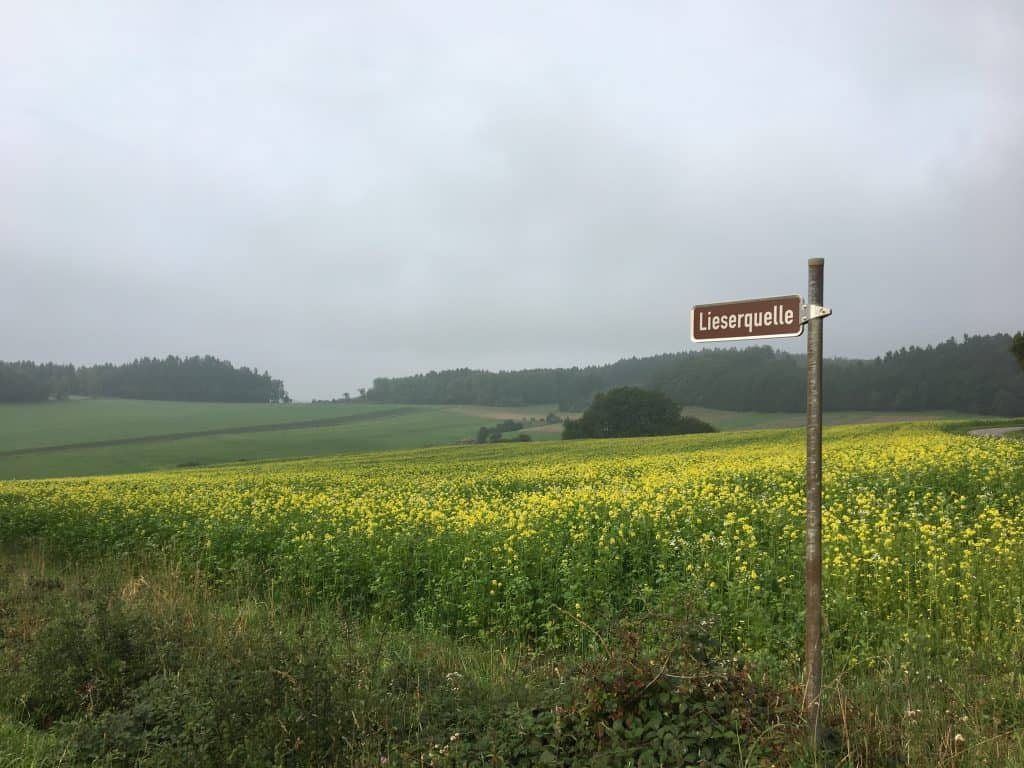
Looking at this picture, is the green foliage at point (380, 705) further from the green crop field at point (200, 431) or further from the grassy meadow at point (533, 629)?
the green crop field at point (200, 431)

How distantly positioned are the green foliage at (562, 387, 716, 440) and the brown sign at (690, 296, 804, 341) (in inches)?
2740

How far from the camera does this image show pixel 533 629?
6926mm

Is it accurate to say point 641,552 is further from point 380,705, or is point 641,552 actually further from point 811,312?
point 811,312

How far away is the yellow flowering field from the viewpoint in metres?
6.09

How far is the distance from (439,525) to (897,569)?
578 cm

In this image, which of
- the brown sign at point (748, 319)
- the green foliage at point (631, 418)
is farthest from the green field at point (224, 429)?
the brown sign at point (748, 319)

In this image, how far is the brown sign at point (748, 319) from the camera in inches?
156

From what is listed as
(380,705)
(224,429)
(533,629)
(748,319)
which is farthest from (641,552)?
(224,429)

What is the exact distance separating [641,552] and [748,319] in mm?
4557

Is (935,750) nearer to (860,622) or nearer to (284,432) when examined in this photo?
(860,622)

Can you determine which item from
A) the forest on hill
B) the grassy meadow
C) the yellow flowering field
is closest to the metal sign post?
the grassy meadow

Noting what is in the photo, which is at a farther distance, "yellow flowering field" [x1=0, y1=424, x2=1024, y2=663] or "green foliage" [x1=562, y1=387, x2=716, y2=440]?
"green foliage" [x1=562, y1=387, x2=716, y2=440]

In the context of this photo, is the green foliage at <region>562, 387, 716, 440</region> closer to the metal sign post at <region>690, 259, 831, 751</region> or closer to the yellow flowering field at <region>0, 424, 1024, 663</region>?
the yellow flowering field at <region>0, 424, 1024, 663</region>

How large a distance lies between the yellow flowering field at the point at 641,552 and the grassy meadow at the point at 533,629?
4 centimetres
